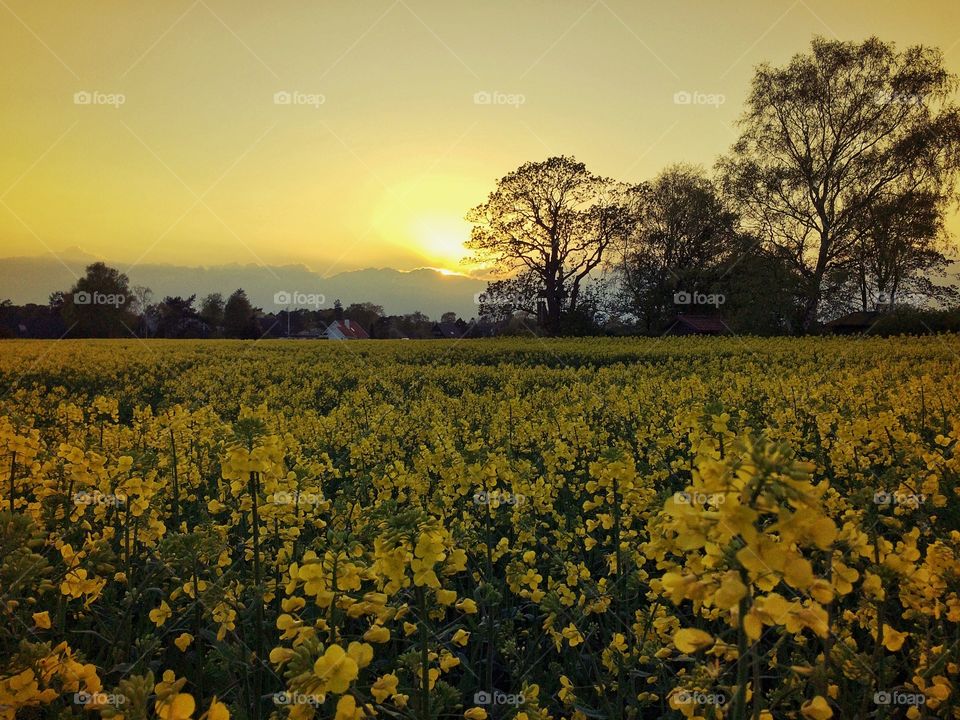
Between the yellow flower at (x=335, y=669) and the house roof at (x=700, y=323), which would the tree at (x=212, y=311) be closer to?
the house roof at (x=700, y=323)

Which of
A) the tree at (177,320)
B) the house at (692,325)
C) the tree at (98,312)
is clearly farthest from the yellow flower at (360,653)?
the tree at (177,320)

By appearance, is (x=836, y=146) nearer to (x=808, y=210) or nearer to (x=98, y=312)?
(x=808, y=210)

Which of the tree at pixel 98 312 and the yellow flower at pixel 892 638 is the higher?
the tree at pixel 98 312

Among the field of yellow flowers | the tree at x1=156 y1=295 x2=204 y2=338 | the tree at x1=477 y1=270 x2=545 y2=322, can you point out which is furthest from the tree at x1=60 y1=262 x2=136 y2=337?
the field of yellow flowers

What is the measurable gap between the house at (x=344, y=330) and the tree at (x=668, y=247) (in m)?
34.8

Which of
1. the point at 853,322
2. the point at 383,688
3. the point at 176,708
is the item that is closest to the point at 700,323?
the point at 853,322

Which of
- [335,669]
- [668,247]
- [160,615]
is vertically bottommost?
[160,615]

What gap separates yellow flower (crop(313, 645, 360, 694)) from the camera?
4.53 feet

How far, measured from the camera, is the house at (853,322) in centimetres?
3304

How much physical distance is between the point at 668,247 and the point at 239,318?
41.1 metres

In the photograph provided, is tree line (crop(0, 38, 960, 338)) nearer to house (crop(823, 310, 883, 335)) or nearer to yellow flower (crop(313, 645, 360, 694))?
house (crop(823, 310, 883, 335))

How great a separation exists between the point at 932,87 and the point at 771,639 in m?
38.6

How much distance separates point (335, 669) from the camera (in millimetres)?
1410

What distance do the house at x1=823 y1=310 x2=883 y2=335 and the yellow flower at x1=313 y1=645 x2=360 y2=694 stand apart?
36.5 meters
